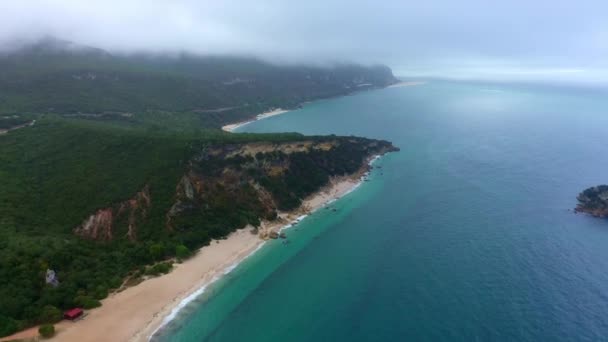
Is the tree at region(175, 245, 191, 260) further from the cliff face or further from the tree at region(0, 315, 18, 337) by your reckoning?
the tree at region(0, 315, 18, 337)

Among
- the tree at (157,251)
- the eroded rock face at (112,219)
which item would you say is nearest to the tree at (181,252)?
the tree at (157,251)

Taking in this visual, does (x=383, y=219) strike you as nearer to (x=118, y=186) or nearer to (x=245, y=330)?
(x=245, y=330)

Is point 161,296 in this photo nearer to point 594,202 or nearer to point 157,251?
point 157,251

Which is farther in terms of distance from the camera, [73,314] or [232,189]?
[232,189]

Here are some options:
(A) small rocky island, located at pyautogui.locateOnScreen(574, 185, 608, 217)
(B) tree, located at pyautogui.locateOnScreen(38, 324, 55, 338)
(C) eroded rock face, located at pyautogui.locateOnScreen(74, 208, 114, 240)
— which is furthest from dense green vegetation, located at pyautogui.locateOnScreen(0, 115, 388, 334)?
(A) small rocky island, located at pyautogui.locateOnScreen(574, 185, 608, 217)

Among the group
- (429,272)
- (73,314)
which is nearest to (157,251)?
(73,314)

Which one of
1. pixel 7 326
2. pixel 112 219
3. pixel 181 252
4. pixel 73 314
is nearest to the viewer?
pixel 7 326
